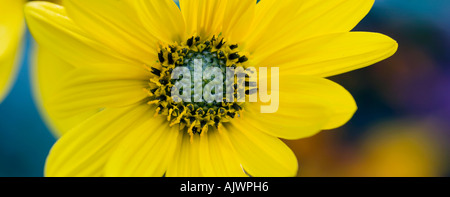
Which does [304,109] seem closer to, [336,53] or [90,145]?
[336,53]

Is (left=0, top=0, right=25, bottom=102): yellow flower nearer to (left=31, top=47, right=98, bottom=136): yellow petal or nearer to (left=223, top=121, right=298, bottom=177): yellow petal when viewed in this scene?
(left=31, top=47, right=98, bottom=136): yellow petal

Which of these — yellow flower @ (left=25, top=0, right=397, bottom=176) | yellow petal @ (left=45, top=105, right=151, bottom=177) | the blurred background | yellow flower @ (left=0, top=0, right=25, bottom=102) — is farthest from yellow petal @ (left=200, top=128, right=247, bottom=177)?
yellow flower @ (left=0, top=0, right=25, bottom=102)

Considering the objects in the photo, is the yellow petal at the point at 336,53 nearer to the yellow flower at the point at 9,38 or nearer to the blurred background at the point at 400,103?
the blurred background at the point at 400,103

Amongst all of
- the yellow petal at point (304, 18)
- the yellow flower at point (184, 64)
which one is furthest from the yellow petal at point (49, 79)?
the yellow petal at point (304, 18)

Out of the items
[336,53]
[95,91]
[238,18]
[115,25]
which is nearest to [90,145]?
[95,91]

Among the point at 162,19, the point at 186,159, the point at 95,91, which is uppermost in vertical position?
the point at 162,19
